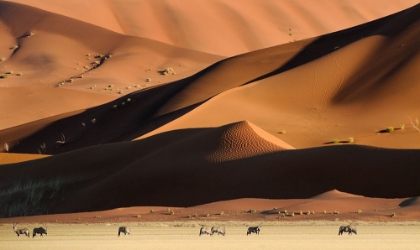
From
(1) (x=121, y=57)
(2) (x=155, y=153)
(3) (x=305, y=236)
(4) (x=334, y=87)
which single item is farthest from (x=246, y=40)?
(3) (x=305, y=236)

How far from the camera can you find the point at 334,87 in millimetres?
56438

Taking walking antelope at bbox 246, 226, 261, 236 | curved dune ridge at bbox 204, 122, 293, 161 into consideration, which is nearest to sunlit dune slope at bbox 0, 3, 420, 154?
curved dune ridge at bbox 204, 122, 293, 161

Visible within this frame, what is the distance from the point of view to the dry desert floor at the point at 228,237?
23.6 metres

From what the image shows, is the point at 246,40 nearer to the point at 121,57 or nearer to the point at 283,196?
the point at 121,57

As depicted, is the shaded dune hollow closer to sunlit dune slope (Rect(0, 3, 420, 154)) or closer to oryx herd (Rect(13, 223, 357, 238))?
sunlit dune slope (Rect(0, 3, 420, 154))

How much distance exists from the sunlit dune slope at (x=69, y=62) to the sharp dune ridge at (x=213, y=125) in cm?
21

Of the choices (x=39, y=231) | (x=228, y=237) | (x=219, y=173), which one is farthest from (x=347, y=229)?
(x=219, y=173)

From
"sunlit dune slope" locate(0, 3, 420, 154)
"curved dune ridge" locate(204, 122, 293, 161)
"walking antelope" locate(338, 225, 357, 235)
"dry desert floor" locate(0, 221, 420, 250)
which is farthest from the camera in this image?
"sunlit dune slope" locate(0, 3, 420, 154)

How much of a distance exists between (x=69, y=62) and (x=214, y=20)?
2380cm

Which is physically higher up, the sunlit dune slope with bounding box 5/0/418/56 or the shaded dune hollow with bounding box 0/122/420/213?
the sunlit dune slope with bounding box 5/0/418/56

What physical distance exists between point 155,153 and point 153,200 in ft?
14.1

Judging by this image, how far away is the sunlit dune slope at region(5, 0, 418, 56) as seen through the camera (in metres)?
111

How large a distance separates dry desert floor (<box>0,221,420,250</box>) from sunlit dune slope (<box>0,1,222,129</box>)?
50733mm

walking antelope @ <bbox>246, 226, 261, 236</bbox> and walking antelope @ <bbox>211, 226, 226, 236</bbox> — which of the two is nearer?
walking antelope @ <bbox>211, 226, 226, 236</bbox>
